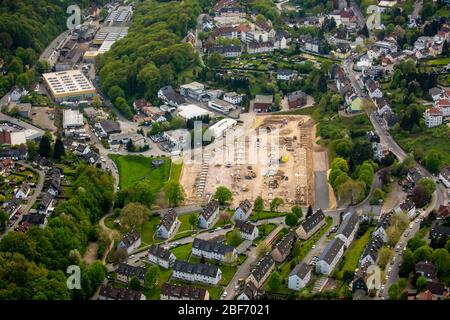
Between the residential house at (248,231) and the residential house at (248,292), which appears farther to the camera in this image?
the residential house at (248,231)

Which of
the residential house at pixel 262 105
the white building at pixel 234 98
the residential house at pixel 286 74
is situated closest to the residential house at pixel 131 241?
the residential house at pixel 262 105

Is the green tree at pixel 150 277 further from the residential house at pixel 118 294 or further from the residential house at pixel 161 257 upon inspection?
the residential house at pixel 161 257

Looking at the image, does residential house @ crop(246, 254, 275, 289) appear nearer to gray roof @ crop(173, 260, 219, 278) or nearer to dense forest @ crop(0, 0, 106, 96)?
gray roof @ crop(173, 260, 219, 278)

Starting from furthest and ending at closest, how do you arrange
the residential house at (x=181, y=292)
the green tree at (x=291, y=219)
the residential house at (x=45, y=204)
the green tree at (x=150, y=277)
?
the residential house at (x=45, y=204) → the green tree at (x=291, y=219) → the green tree at (x=150, y=277) → the residential house at (x=181, y=292)

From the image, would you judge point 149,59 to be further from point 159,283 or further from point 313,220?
point 159,283

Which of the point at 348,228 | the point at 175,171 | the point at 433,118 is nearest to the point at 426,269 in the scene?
the point at 348,228
